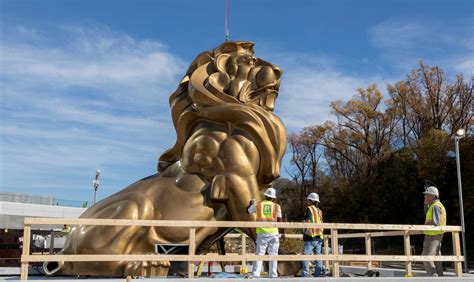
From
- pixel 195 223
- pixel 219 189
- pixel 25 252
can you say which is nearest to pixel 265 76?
pixel 219 189

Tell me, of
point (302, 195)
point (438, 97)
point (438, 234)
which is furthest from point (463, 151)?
point (438, 234)

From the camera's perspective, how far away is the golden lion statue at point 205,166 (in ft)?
29.5

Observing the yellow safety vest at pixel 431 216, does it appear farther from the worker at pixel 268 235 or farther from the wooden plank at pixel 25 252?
the wooden plank at pixel 25 252

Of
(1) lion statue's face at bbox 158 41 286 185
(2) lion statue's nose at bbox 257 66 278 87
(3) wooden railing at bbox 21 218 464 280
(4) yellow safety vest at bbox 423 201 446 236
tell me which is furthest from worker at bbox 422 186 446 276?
(2) lion statue's nose at bbox 257 66 278 87

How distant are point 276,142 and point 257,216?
2.00 metres

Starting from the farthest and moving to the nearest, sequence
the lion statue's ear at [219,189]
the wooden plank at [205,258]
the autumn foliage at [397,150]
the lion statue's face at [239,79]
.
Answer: the autumn foliage at [397,150]
the lion statue's face at [239,79]
the lion statue's ear at [219,189]
the wooden plank at [205,258]

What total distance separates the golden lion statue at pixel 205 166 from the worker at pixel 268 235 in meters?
0.95

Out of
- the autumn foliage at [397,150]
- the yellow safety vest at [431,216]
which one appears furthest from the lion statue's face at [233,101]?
the autumn foliage at [397,150]

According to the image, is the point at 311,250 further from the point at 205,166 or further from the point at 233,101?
the point at 233,101

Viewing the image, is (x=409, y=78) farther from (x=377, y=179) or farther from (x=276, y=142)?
(x=276, y=142)

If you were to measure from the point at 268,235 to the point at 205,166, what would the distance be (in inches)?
91.0

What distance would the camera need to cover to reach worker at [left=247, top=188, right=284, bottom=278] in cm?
805

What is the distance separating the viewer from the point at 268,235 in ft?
26.8

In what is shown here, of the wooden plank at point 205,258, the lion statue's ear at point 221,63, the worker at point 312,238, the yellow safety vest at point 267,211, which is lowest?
the wooden plank at point 205,258
